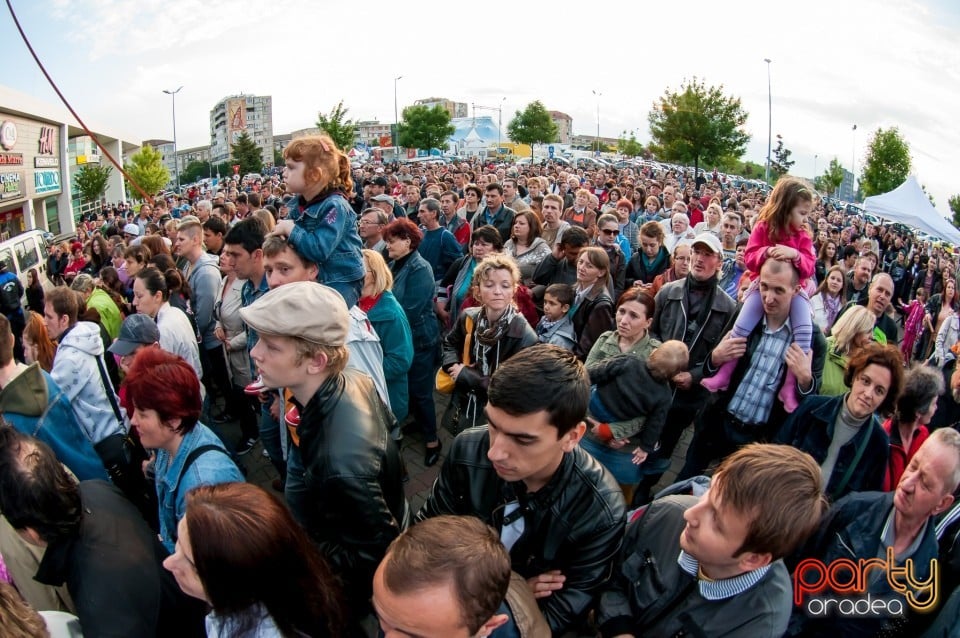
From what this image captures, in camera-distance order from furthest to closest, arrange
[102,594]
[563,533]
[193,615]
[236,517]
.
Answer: [193,615] < [102,594] < [563,533] < [236,517]

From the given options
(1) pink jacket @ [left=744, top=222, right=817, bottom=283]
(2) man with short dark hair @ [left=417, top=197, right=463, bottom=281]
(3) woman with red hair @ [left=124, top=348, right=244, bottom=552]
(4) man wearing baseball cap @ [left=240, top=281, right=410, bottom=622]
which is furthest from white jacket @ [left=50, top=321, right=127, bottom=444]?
(1) pink jacket @ [left=744, top=222, right=817, bottom=283]

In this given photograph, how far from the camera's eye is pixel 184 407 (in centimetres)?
244

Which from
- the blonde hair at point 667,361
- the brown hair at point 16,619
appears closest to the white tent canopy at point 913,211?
the blonde hair at point 667,361

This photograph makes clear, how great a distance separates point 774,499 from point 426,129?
67.0 metres

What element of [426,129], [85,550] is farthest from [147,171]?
[85,550]

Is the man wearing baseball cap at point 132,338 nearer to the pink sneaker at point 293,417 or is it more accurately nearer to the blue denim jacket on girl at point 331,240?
the blue denim jacket on girl at point 331,240

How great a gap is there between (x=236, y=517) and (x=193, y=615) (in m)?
1.03

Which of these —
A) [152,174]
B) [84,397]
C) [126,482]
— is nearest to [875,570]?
[126,482]

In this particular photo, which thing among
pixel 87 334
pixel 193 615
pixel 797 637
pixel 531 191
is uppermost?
pixel 531 191

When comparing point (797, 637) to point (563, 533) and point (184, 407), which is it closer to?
point (563, 533)

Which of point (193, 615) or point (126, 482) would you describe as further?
point (126, 482)

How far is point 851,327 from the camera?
12.6 ft

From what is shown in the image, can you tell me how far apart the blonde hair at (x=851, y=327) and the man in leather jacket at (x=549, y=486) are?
2.88m

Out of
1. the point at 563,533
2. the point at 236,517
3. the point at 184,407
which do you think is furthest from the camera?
the point at 184,407
